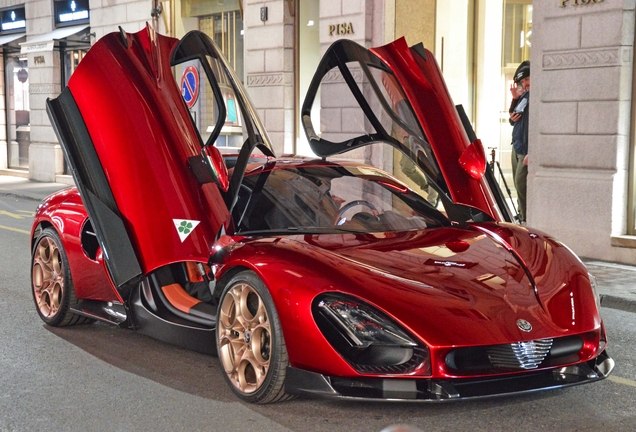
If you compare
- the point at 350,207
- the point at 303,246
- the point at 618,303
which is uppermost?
the point at 350,207

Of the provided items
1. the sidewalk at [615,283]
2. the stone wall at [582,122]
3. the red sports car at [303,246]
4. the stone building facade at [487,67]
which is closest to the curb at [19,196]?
the stone building facade at [487,67]

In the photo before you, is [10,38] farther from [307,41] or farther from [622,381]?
[622,381]

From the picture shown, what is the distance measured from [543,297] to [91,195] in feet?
9.13

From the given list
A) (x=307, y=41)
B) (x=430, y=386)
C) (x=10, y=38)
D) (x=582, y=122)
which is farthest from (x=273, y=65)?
(x=430, y=386)

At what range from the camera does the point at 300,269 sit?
4562mm

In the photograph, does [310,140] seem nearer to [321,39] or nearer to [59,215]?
[59,215]

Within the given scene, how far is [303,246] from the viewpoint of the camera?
4852 millimetres

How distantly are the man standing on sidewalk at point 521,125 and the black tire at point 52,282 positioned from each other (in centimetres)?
637

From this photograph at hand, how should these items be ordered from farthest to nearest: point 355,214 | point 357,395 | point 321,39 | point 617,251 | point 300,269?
point 321,39 → point 617,251 → point 355,214 → point 300,269 → point 357,395

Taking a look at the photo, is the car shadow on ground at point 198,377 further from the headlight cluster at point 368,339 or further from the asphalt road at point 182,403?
the headlight cluster at point 368,339

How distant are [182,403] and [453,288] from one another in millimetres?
1488

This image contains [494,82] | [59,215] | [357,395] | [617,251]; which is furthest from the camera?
[494,82]

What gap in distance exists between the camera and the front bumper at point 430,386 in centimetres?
416

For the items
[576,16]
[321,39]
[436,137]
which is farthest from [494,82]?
[436,137]
